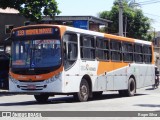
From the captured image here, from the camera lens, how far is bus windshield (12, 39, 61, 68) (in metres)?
17.3

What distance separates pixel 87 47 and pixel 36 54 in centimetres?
263

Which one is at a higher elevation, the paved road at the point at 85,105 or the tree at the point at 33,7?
the tree at the point at 33,7

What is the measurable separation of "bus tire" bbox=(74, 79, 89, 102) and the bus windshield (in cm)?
189

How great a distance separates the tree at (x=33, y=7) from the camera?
89.8 ft

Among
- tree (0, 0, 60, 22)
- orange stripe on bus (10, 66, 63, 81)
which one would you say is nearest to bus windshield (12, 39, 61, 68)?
orange stripe on bus (10, 66, 63, 81)

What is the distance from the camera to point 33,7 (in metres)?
27.8

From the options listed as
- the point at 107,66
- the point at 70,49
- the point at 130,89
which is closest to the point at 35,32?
the point at 70,49

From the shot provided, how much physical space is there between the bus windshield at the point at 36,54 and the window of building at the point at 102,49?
3.36 m

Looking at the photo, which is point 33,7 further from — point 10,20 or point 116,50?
point 10,20

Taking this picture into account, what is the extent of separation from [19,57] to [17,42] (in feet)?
2.29

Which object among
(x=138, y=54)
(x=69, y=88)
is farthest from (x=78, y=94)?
(x=138, y=54)

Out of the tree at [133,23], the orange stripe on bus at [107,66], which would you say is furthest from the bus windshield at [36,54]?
the tree at [133,23]

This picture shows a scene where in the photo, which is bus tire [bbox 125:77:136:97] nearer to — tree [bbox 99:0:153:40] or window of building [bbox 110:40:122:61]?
window of building [bbox 110:40:122:61]

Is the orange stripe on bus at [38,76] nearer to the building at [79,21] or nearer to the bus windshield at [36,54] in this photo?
the bus windshield at [36,54]
